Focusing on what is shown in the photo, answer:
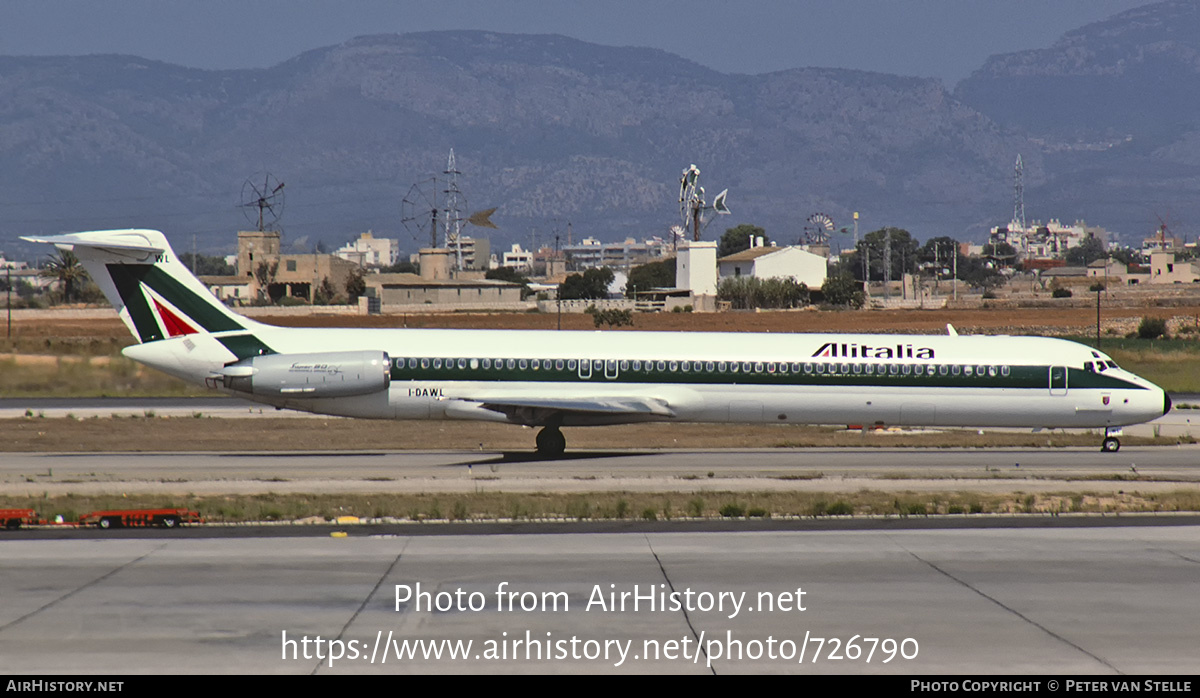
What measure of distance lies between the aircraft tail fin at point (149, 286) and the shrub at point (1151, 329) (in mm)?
69931

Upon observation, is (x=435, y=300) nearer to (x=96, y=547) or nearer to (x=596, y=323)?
(x=596, y=323)

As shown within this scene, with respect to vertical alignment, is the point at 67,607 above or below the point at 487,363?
below

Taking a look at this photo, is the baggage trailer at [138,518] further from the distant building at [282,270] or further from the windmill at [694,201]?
the windmill at [694,201]

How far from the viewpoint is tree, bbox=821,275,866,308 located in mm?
138875

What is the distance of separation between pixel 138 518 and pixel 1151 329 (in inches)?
3076

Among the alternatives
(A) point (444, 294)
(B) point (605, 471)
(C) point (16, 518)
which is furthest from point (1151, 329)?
(C) point (16, 518)

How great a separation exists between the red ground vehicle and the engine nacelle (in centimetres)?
995

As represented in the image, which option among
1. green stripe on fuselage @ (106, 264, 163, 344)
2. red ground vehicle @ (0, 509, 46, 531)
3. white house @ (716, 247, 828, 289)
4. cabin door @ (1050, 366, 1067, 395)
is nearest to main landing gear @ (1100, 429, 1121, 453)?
cabin door @ (1050, 366, 1067, 395)

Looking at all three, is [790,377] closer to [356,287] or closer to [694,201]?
[356,287]

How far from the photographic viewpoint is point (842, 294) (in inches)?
5517

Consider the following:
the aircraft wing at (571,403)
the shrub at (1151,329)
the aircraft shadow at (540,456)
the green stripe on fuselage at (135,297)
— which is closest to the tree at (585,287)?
the shrub at (1151,329)

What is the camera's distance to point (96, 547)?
64.8ft
